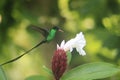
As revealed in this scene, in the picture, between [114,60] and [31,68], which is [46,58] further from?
[114,60]

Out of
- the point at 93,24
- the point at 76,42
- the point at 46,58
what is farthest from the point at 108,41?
the point at 76,42

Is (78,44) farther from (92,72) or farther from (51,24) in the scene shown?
(51,24)

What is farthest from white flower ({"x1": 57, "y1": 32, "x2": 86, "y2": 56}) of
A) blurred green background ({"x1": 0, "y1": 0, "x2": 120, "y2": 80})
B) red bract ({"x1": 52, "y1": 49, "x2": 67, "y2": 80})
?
blurred green background ({"x1": 0, "y1": 0, "x2": 120, "y2": 80})

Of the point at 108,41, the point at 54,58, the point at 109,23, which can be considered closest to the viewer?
the point at 54,58

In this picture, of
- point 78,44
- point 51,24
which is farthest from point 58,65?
point 51,24

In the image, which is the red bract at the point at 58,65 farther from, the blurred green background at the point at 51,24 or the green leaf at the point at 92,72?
the blurred green background at the point at 51,24

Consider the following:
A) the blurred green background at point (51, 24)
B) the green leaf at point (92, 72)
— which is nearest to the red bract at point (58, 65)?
the green leaf at point (92, 72)
